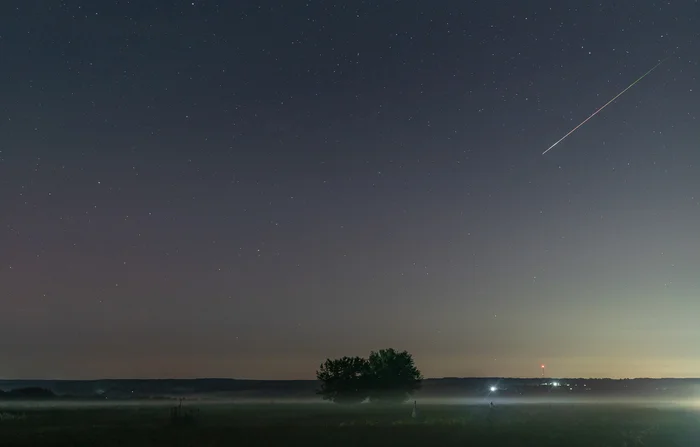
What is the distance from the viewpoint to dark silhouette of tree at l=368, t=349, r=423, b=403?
289 ft

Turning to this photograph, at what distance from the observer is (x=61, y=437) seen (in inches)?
1833

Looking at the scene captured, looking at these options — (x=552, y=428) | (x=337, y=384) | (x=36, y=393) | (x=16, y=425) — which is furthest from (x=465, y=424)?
(x=36, y=393)

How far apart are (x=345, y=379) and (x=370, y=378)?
9.26 ft

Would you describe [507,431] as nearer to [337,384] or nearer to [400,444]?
[400,444]

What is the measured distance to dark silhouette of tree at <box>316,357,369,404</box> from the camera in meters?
86.9

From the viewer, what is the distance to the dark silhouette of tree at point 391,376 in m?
87.9

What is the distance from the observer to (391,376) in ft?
291

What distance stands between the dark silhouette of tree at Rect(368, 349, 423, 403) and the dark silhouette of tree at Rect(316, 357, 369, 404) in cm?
100

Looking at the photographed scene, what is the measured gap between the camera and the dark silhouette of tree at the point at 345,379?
285ft

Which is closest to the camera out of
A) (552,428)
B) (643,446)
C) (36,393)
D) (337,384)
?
(643,446)

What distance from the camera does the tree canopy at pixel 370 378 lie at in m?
87.1

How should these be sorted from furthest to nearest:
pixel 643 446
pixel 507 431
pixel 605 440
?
pixel 507 431 → pixel 605 440 → pixel 643 446

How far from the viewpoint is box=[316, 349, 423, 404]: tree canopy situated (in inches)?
3430

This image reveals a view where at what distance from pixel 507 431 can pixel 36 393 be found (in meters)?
167
